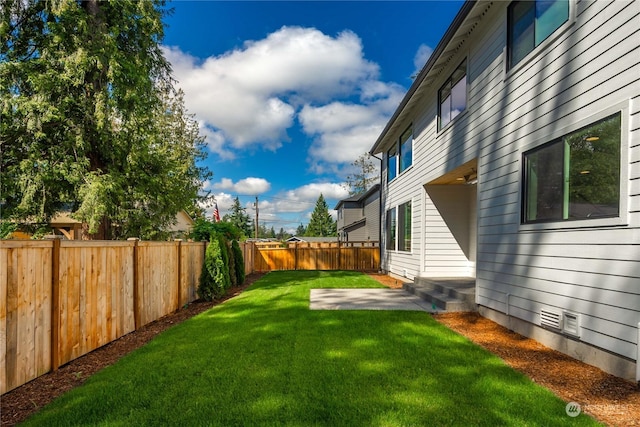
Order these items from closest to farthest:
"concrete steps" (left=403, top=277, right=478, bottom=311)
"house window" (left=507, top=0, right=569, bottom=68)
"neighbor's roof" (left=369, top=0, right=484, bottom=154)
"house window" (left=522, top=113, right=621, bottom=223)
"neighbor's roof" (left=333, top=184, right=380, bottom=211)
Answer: "house window" (left=522, top=113, right=621, bottom=223) → "house window" (left=507, top=0, right=569, bottom=68) → "neighbor's roof" (left=369, top=0, right=484, bottom=154) → "concrete steps" (left=403, top=277, right=478, bottom=311) → "neighbor's roof" (left=333, top=184, right=380, bottom=211)

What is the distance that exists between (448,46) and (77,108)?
8705mm

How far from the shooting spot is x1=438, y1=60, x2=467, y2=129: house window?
272 inches

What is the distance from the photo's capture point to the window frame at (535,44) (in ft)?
12.8

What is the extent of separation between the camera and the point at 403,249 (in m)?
10.9

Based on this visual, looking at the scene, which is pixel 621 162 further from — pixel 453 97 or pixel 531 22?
pixel 453 97

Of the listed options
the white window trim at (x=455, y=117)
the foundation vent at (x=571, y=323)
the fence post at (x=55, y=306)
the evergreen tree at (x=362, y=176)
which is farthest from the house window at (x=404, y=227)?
the evergreen tree at (x=362, y=176)

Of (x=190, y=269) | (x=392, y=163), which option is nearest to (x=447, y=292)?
(x=190, y=269)

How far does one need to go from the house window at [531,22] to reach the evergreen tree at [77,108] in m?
8.54

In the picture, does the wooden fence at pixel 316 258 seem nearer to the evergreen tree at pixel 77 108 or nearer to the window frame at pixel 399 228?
the window frame at pixel 399 228

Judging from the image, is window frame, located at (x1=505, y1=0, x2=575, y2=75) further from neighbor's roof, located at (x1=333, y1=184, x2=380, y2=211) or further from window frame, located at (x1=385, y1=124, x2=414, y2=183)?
neighbor's roof, located at (x1=333, y1=184, x2=380, y2=211)

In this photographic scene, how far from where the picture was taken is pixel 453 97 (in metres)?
7.41

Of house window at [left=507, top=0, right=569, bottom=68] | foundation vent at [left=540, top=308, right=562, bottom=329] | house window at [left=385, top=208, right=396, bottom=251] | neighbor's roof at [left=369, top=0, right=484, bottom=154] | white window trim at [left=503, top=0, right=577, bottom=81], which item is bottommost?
foundation vent at [left=540, top=308, right=562, bottom=329]

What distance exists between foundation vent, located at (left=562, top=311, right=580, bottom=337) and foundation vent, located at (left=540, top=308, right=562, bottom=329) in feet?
0.21

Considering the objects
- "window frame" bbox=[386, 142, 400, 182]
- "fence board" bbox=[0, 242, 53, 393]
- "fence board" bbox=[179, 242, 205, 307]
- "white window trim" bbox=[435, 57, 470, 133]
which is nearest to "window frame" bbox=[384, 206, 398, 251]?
Result: "window frame" bbox=[386, 142, 400, 182]
